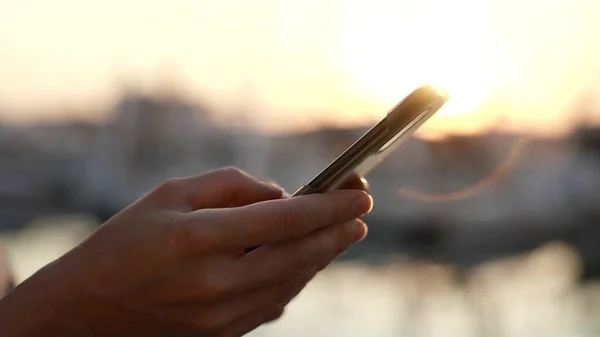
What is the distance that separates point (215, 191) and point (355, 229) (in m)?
0.10

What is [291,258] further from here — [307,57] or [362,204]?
[307,57]

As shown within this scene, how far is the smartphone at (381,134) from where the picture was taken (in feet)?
1.30

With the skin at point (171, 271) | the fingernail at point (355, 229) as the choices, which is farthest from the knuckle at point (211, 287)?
the fingernail at point (355, 229)

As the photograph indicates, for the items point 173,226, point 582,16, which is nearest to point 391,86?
point 582,16

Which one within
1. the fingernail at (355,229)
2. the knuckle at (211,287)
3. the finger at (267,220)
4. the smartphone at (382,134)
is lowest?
the knuckle at (211,287)

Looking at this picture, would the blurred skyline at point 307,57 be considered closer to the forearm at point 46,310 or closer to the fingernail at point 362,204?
the fingernail at point 362,204

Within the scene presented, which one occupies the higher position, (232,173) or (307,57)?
(307,57)

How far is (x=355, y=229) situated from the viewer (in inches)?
17.2

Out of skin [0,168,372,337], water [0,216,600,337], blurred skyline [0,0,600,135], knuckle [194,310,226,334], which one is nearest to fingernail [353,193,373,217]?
skin [0,168,372,337]

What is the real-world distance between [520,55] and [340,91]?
→ 304 millimetres

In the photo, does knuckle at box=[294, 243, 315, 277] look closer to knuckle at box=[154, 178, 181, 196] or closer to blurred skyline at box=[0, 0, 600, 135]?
knuckle at box=[154, 178, 181, 196]

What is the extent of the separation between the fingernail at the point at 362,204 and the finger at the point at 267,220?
0.5 inches

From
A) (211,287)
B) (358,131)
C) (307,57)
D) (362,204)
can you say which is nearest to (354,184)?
(362,204)

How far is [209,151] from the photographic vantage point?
3.90 ft
